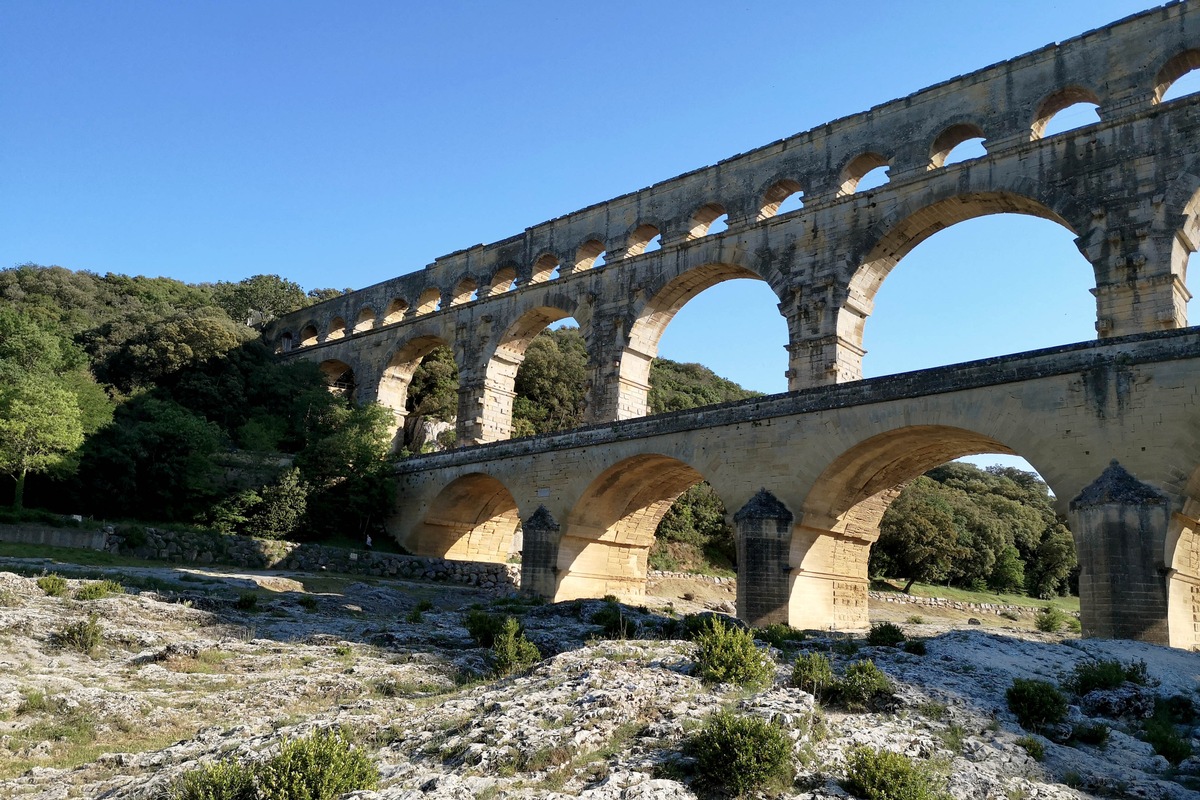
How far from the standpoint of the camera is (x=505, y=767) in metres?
Answer: 7.88

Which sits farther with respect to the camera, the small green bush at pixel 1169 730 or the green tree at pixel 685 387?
Result: the green tree at pixel 685 387

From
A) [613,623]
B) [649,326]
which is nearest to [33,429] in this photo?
[613,623]

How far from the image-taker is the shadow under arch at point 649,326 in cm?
2761

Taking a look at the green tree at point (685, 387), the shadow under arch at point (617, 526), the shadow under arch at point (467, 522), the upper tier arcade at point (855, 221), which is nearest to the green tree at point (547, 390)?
the green tree at point (685, 387)

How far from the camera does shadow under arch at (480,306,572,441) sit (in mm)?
31922

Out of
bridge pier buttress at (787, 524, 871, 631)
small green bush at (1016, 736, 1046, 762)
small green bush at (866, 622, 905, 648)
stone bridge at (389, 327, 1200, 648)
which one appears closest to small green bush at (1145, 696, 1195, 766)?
small green bush at (1016, 736, 1046, 762)

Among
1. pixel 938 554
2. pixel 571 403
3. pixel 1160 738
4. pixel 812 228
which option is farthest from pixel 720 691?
pixel 571 403

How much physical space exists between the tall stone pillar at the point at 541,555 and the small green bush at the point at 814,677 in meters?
15.1

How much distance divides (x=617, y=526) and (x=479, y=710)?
16.6 meters

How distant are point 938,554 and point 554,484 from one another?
2110 centimetres

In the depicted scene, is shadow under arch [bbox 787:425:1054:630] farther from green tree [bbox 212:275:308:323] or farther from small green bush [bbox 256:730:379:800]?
green tree [bbox 212:275:308:323]

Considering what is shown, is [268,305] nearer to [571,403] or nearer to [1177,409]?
[571,403]

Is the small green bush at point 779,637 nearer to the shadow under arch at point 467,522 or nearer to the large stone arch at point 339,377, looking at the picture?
the shadow under arch at point 467,522

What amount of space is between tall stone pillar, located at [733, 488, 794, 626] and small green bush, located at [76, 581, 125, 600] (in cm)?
1189
